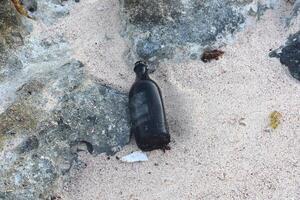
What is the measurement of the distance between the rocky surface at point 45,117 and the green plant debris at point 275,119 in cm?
116

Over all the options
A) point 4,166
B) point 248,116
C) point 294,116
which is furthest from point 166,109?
point 4,166

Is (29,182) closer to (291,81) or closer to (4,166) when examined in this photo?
(4,166)

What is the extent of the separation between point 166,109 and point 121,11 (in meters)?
1.06

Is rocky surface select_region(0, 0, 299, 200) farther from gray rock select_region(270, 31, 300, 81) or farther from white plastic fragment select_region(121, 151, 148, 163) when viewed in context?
white plastic fragment select_region(121, 151, 148, 163)

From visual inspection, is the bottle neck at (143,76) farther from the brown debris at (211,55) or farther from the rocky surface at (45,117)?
the brown debris at (211,55)

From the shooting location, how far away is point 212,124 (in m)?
4.55

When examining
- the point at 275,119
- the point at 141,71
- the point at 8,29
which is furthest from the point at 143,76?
the point at 8,29

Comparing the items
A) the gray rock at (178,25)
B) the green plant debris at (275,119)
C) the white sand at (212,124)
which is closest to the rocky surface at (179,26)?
the gray rock at (178,25)

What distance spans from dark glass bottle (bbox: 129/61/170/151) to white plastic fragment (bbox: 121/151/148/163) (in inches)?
2.3

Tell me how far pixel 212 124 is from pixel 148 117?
0.55 m

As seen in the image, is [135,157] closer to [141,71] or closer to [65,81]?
[141,71]

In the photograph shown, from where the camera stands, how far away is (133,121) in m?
4.47

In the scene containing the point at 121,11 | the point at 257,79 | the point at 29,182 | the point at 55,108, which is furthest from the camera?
the point at 121,11

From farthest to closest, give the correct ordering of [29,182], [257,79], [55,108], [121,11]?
1. [121,11]
2. [257,79]
3. [55,108]
4. [29,182]
